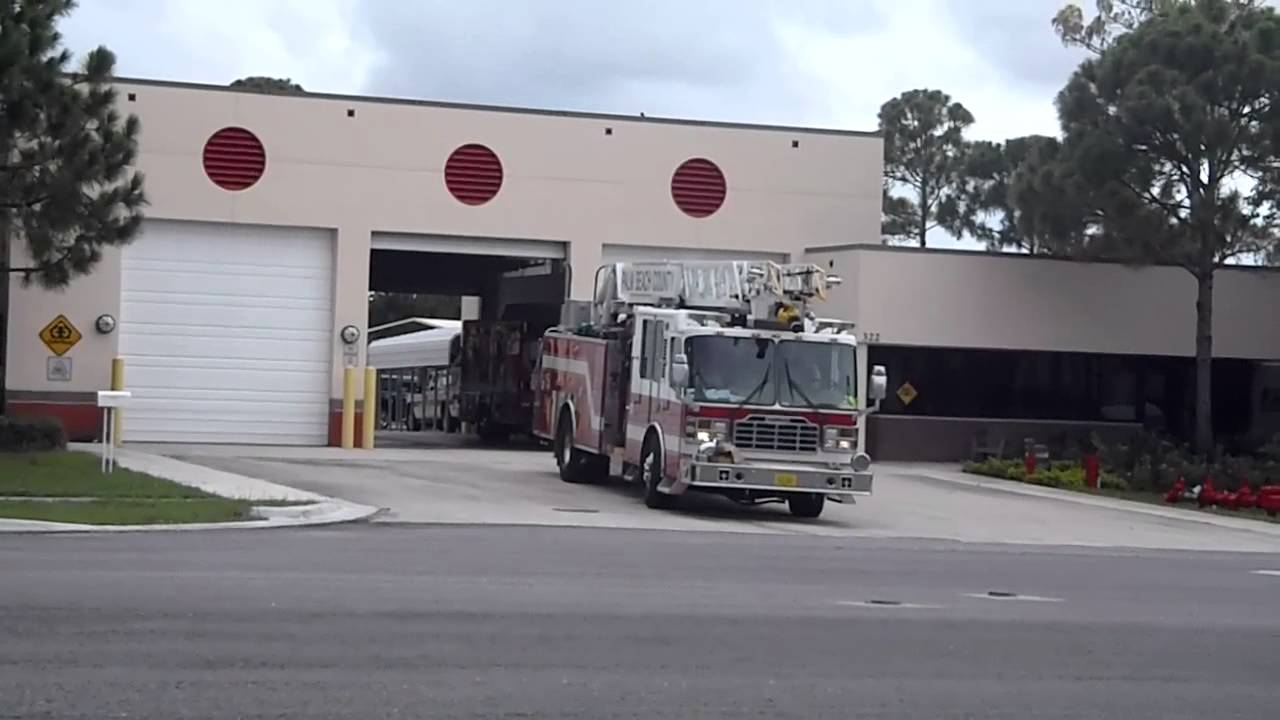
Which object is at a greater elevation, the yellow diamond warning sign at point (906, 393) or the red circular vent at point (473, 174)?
the red circular vent at point (473, 174)

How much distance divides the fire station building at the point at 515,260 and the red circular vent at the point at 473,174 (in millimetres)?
45

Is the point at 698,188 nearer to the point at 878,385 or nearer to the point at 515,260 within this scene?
the point at 515,260

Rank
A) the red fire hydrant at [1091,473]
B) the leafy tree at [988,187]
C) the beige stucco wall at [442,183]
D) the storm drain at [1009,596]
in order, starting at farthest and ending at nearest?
the leafy tree at [988,187], the beige stucco wall at [442,183], the red fire hydrant at [1091,473], the storm drain at [1009,596]

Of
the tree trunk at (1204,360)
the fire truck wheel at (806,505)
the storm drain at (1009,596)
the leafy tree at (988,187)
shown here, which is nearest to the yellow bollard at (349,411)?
the fire truck wheel at (806,505)

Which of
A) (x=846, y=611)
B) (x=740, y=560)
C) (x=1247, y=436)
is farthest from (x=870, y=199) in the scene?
(x=846, y=611)

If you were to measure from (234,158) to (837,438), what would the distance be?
16.8 m

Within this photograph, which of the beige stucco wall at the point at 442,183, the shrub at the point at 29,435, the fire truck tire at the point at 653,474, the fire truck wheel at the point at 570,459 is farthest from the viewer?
the beige stucco wall at the point at 442,183

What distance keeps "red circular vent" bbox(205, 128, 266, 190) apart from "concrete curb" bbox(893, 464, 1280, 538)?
1377 centimetres

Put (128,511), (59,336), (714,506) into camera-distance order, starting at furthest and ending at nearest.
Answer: (59,336) → (714,506) → (128,511)

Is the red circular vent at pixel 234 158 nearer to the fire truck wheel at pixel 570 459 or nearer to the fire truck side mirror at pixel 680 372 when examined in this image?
the fire truck wheel at pixel 570 459

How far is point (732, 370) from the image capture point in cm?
2438

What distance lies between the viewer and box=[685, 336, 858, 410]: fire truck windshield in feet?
79.5

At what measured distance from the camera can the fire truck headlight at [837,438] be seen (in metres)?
24.4

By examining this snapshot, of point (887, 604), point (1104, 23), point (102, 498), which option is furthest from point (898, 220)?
point (887, 604)
